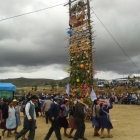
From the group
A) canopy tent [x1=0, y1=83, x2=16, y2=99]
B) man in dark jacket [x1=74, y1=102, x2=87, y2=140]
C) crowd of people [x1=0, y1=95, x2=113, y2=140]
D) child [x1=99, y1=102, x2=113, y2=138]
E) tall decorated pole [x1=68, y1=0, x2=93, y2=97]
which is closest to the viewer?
crowd of people [x1=0, y1=95, x2=113, y2=140]

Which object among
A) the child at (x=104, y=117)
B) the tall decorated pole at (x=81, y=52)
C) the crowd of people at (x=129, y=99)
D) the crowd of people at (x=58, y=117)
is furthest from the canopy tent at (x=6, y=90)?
the child at (x=104, y=117)

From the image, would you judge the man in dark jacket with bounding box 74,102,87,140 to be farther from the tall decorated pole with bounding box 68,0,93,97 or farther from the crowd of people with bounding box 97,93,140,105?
the crowd of people with bounding box 97,93,140,105

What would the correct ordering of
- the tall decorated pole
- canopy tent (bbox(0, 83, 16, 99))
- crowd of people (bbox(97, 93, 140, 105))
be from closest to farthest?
the tall decorated pole, canopy tent (bbox(0, 83, 16, 99)), crowd of people (bbox(97, 93, 140, 105))

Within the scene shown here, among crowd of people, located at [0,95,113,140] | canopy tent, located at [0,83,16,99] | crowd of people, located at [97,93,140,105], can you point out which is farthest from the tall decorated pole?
crowd of people, located at [97,93,140,105]

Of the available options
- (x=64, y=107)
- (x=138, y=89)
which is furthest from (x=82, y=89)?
(x=138, y=89)

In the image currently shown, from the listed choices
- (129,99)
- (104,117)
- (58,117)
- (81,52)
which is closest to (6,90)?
(81,52)

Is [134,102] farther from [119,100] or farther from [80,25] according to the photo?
[80,25]

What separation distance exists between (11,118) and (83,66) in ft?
18.1

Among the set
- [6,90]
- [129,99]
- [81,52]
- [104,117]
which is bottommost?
[129,99]

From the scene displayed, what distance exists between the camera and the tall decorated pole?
1119cm

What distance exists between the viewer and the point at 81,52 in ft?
38.4

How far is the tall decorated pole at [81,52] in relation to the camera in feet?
36.7

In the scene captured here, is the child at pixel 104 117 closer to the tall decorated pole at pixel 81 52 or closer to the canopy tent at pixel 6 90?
the tall decorated pole at pixel 81 52

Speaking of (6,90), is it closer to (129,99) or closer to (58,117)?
(58,117)
